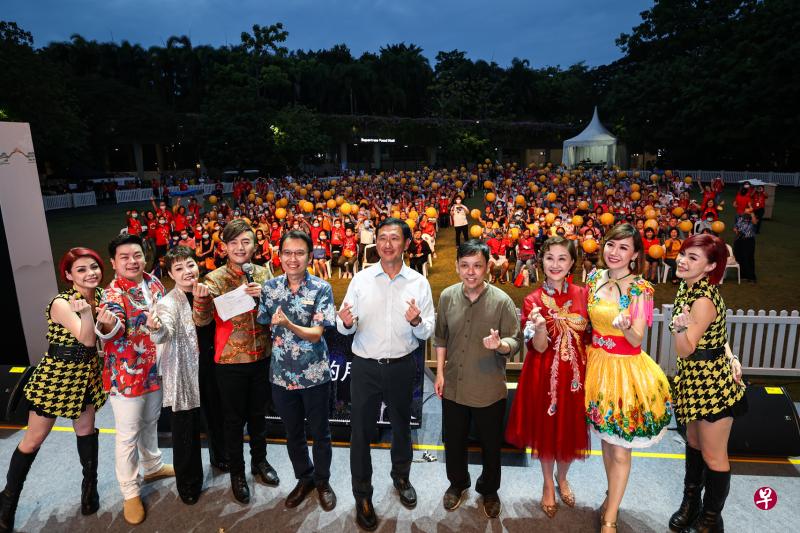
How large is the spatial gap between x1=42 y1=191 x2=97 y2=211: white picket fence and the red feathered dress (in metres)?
29.1

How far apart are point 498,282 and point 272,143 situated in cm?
2962

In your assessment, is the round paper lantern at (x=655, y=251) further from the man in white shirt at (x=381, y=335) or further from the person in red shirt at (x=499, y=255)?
the man in white shirt at (x=381, y=335)

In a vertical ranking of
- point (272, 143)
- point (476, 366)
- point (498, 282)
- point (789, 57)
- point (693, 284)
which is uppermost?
point (789, 57)

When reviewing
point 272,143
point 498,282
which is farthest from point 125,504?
point 272,143

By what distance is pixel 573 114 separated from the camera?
61.3 m

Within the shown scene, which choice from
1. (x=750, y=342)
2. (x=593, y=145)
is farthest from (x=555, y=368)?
(x=593, y=145)

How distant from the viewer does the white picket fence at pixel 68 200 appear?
2634 centimetres

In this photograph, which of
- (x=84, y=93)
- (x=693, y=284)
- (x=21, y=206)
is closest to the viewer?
(x=693, y=284)

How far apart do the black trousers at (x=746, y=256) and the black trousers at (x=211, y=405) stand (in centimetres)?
1117

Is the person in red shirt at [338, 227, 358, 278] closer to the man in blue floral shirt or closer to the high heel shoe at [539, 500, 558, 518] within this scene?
the man in blue floral shirt

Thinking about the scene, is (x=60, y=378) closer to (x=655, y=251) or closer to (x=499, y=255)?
(x=499, y=255)

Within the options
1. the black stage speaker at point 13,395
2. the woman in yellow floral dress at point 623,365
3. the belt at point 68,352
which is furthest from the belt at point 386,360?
the black stage speaker at point 13,395

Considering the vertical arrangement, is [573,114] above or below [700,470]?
above

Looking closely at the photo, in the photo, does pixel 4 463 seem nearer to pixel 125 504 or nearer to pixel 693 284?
pixel 125 504
